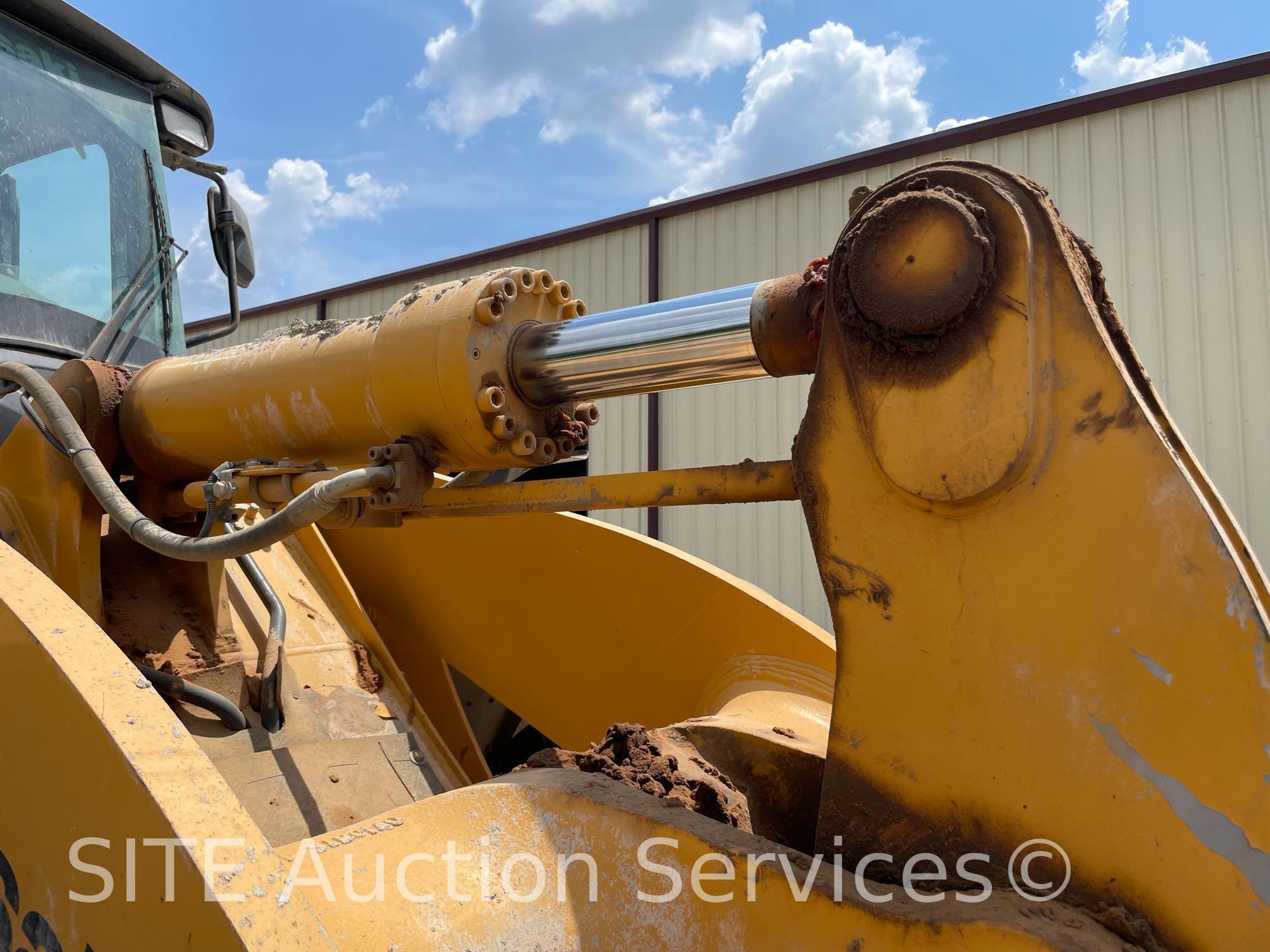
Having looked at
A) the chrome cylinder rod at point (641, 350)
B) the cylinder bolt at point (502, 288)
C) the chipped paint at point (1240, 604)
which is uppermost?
the cylinder bolt at point (502, 288)

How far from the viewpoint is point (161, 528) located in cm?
185

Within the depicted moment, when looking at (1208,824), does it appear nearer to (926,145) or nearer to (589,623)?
(589,623)

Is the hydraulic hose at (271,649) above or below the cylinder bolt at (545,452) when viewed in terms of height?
below

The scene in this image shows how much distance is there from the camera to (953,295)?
45.4 inches

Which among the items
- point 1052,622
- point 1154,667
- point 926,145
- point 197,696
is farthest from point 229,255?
point 926,145

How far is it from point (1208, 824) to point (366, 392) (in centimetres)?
140

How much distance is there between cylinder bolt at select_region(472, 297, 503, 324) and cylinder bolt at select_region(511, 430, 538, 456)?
7.8 inches

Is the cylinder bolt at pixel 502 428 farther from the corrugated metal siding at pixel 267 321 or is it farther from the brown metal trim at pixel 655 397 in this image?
the corrugated metal siding at pixel 267 321

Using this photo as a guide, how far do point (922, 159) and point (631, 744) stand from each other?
6582 millimetres

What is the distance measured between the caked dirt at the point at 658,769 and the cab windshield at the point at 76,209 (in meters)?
1.77

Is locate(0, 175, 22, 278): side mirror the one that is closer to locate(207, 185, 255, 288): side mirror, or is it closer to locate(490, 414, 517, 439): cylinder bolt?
locate(207, 185, 255, 288): side mirror

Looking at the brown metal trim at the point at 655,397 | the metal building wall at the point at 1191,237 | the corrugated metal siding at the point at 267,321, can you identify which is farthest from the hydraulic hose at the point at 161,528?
the corrugated metal siding at the point at 267,321

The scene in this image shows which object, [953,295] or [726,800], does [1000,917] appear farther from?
[953,295]

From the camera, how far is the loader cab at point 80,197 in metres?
2.51
